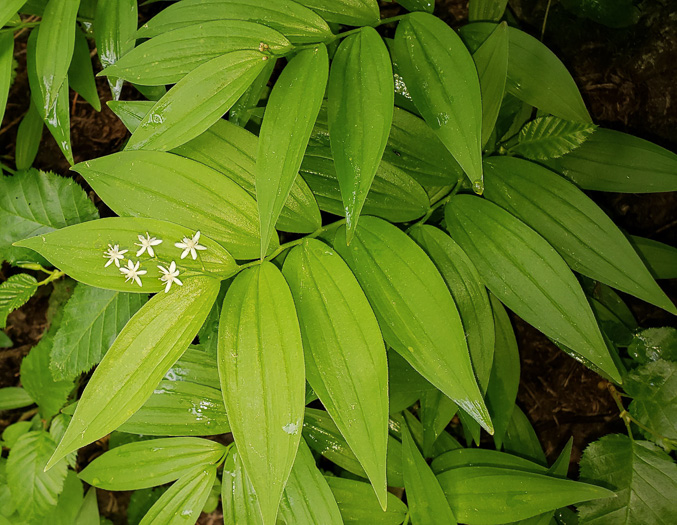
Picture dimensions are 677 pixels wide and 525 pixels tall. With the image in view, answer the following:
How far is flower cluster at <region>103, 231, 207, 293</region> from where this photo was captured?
116 centimetres

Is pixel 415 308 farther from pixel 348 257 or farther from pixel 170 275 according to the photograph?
pixel 170 275

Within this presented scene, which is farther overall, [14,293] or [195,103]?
[14,293]

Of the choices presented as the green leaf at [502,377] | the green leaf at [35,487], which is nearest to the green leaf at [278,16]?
the green leaf at [502,377]

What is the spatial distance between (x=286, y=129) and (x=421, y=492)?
1.13 meters

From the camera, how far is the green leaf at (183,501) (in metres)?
1.49

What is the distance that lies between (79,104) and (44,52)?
0.91 meters

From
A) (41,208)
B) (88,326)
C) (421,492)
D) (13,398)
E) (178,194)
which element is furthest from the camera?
(13,398)

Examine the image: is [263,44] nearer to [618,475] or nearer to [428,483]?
[428,483]

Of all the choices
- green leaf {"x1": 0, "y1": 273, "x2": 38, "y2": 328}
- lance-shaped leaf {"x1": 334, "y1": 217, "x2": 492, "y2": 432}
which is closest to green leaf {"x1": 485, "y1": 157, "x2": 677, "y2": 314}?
lance-shaped leaf {"x1": 334, "y1": 217, "x2": 492, "y2": 432}

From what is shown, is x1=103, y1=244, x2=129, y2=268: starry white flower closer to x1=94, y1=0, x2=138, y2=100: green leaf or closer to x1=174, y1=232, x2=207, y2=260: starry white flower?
x1=174, y1=232, x2=207, y2=260: starry white flower

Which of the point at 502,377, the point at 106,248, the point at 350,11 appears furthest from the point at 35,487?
the point at 350,11

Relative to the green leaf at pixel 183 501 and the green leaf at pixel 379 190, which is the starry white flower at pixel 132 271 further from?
the green leaf at pixel 183 501

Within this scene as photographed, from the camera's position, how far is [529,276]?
128 cm

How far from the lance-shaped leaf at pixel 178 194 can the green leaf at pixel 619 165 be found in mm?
973
